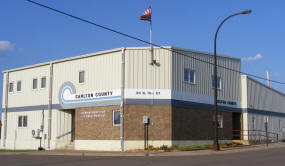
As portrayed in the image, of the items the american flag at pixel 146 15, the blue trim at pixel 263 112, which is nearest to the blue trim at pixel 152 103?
the blue trim at pixel 263 112

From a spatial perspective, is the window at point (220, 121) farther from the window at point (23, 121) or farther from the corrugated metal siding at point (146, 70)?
the window at point (23, 121)

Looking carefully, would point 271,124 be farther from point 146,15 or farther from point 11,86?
point 11,86

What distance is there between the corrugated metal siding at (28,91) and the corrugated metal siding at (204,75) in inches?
500

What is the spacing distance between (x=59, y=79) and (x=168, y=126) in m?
11.4

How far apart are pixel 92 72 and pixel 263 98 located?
59.4ft

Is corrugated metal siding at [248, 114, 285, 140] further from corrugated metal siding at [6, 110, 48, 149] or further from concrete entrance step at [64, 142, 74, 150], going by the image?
corrugated metal siding at [6, 110, 48, 149]

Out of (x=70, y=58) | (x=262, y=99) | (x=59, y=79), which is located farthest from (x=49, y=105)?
(x=262, y=99)

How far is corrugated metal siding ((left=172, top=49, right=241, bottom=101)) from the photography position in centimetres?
2905

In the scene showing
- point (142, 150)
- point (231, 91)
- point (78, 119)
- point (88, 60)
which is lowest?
point (142, 150)

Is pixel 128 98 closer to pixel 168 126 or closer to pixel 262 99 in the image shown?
pixel 168 126

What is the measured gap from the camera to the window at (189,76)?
97.6 ft

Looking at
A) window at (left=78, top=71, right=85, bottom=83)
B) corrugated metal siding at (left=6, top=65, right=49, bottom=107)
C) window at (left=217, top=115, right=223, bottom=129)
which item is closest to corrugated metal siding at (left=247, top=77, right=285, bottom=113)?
window at (left=217, top=115, right=223, bottom=129)

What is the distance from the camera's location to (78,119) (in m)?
31.0

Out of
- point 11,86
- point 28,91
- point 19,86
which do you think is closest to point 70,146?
point 28,91
